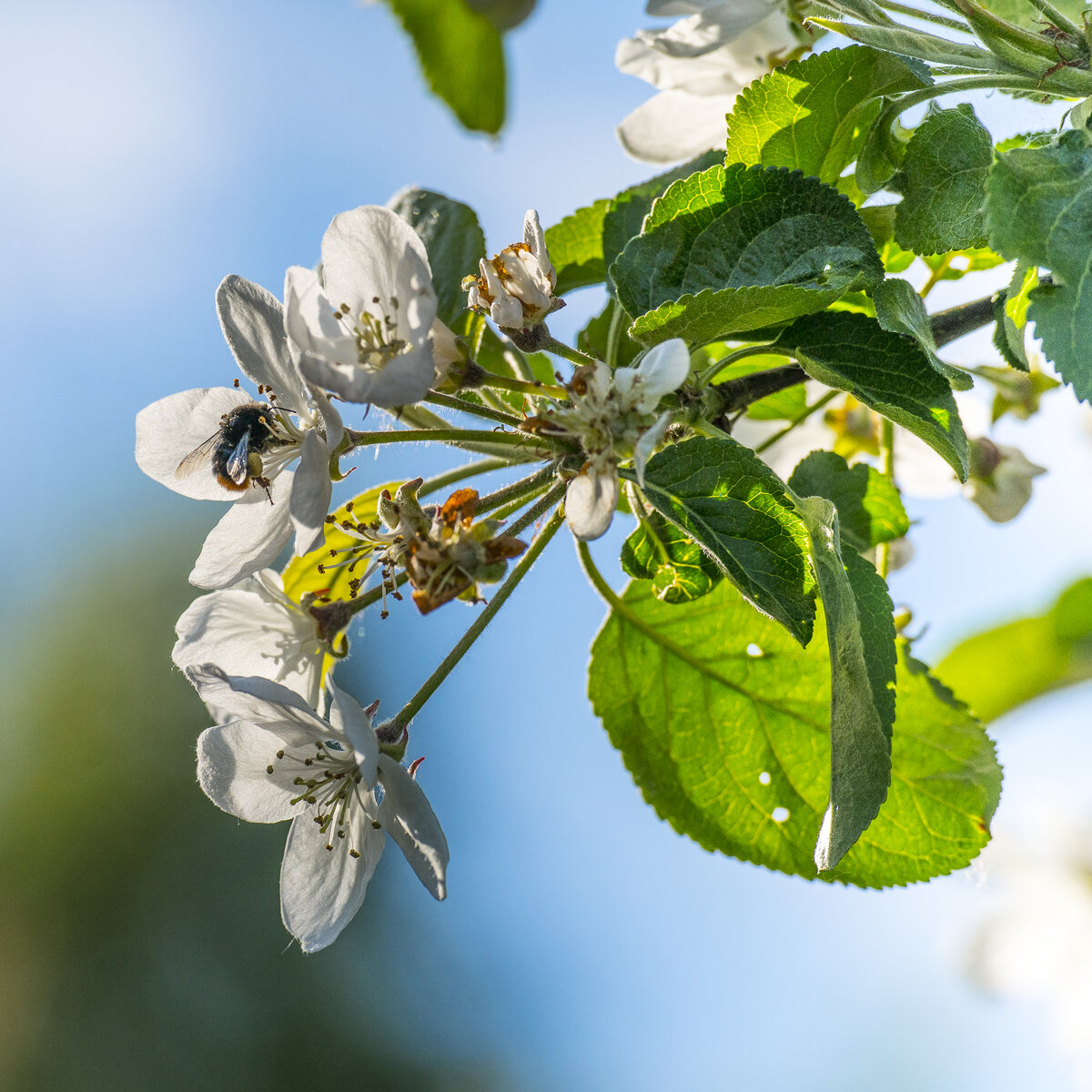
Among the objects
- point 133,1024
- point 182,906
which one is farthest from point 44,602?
point 133,1024

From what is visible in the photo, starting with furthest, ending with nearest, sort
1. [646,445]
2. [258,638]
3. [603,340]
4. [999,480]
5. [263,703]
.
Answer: [999,480], [603,340], [258,638], [263,703], [646,445]

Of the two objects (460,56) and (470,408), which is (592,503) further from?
(460,56)

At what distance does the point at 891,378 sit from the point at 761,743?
336 mm

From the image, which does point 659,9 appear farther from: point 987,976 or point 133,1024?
point 133,1024

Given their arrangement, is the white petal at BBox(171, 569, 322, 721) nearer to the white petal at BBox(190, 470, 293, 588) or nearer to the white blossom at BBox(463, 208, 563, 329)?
the white petal at BBox(190, 470, 293, 588)

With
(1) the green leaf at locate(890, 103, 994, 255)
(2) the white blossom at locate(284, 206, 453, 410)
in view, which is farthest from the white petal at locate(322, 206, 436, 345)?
(1) the green leaf at locate(890, 103, 994, 255)

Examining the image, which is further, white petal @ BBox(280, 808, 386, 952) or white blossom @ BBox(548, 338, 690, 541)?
white petal @ BBox(280, 808, 386, 952)

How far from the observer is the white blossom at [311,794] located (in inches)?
24.8

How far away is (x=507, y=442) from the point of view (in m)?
0.66

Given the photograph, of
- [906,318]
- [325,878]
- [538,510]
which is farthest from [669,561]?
[325,878]

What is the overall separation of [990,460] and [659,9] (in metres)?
0.53

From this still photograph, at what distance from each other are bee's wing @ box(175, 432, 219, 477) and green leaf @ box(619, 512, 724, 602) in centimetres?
30

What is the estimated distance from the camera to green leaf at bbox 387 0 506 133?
905 mm

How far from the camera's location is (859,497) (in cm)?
81
